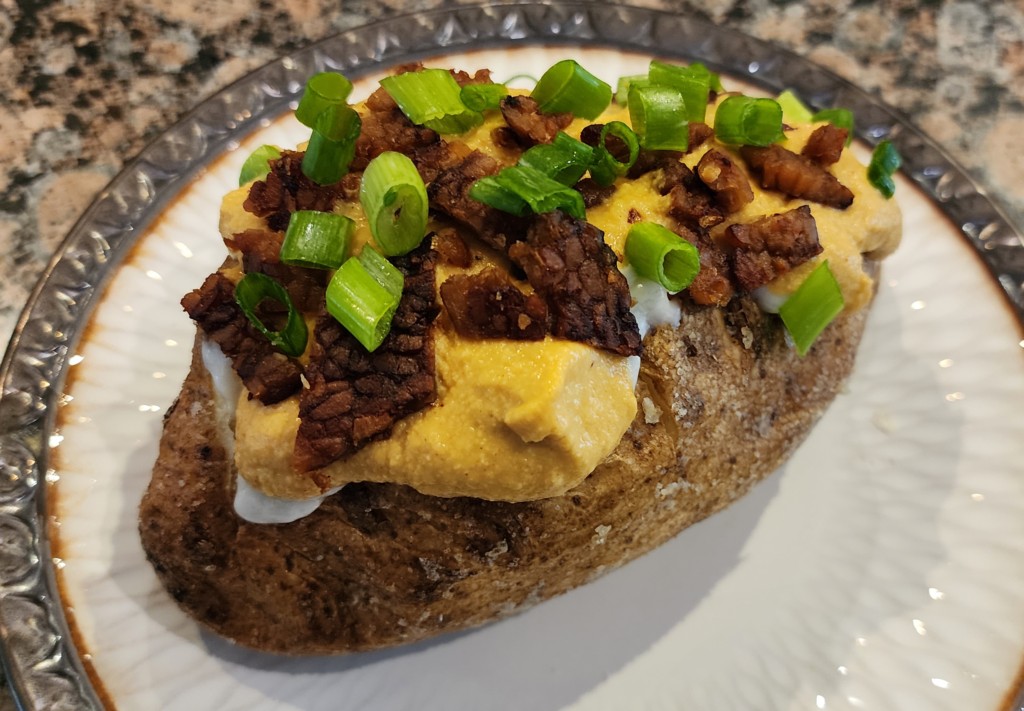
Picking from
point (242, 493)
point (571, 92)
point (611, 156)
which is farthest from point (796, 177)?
point (242, 493)

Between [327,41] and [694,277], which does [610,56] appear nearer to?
[327,41]

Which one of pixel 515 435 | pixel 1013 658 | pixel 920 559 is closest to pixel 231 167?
pixel 515 435

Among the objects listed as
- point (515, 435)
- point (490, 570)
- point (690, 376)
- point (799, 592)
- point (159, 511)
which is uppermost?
point (515, 435)

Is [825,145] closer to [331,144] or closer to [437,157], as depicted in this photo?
[437,157]

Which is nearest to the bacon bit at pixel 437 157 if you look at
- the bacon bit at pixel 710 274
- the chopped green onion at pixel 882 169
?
the bacon bit at pixel 710 274

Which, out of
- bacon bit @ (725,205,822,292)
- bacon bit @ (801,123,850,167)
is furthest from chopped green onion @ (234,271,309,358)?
bacon bit @ (801,123,850,167)

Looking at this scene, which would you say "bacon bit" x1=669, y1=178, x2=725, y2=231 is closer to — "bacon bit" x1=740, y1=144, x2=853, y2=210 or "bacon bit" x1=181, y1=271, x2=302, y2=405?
"bacon bit" x1=740, y1=144, x2=853, y2=210
